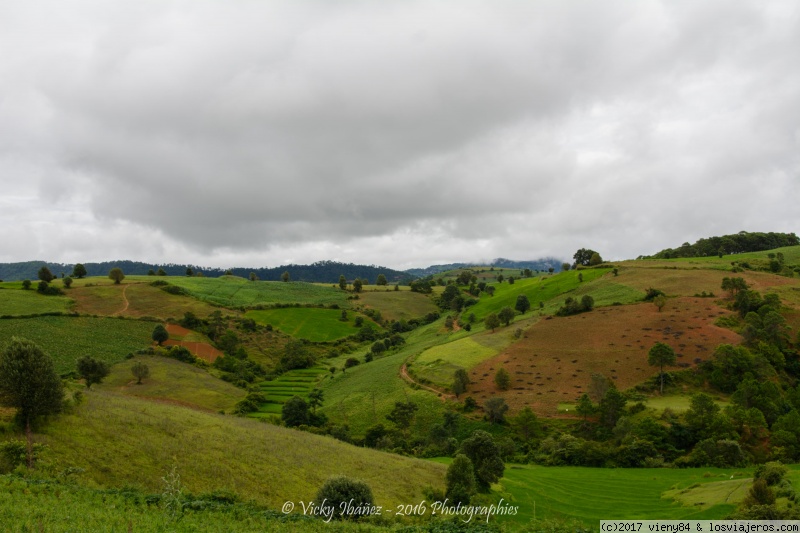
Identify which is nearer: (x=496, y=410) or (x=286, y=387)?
(x=496, y=410)

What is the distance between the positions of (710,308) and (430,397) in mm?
59734

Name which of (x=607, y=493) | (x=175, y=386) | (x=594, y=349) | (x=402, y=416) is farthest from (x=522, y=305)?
(x=175, y=386)

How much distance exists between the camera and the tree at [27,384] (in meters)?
27.8

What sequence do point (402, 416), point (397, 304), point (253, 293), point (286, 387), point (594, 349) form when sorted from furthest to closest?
point (397, 304) < point (253, 293) < point (286, 387) < point (594, 349) < point (402, 416)

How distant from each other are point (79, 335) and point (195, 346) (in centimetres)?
2302

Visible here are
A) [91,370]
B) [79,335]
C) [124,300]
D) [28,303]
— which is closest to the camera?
[91,370]

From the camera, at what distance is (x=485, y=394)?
7219 cm

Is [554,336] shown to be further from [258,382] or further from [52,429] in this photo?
[52,429]

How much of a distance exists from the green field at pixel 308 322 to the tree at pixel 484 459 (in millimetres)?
94746

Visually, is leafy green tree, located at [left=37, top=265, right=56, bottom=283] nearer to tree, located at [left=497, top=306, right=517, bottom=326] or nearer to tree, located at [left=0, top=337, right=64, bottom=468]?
tree, located at [left=0, top=337, right=64, bottom=468]

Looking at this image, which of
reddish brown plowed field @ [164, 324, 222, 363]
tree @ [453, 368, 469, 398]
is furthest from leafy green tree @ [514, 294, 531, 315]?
reddish brown plowed field @ [164, 324, 222, 363]

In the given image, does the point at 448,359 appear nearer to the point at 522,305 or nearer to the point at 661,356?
the point at 522,305

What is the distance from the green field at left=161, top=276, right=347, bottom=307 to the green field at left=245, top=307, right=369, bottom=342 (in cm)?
880

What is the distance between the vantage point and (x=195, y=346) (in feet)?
340
